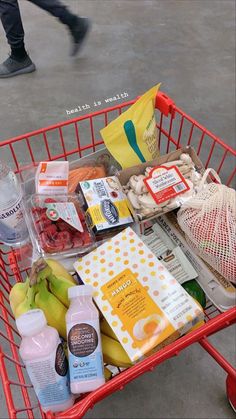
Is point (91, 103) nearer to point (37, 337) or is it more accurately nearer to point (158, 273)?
point (158, 273)

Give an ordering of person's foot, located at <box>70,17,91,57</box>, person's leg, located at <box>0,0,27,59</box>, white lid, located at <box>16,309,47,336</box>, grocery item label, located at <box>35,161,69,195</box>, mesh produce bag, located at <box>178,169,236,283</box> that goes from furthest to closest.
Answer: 1. person's foot, located at <box>70,17,91,57</box>
2. person's leg, located at <box>0,0,27,59</box>
3. grocery item label, located at <box>35,161,69,195</box>
4. mesh produce bag, located at <box>178,169,236,283</box>
5. white lid, located at <box>16,309,47,336</box>

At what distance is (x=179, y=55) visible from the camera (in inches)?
86.2

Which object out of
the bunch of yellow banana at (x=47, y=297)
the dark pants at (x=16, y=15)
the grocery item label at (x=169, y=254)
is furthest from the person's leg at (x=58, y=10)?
the bunch of yellow banana at (x=47, y=297)

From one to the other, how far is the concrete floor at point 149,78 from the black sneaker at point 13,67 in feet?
0.13

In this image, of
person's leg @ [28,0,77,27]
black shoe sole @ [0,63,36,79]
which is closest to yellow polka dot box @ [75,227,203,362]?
black shoe sole @ [0,63,36,79]

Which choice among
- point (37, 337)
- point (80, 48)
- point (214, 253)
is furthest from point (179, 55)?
point (37, 337)

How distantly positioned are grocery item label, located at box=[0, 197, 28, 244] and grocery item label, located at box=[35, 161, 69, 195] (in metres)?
0.07

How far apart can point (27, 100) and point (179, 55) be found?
1047 mm

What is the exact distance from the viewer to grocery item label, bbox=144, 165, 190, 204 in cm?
75

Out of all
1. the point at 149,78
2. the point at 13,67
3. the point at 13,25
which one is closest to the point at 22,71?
the point at 13,67

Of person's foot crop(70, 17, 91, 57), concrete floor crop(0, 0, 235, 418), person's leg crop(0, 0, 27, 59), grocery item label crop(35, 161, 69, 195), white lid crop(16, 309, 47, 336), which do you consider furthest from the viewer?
person's foot crop(70, 17, 91, 57)

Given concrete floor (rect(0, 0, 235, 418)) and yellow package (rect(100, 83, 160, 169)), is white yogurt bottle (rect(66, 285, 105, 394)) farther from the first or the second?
concrete floor (rect(0, 0, 235, 418))

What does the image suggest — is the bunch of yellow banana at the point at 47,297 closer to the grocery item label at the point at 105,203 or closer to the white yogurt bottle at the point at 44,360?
the white yogurt bottle at the point at 44,360

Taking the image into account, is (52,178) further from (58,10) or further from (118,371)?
(58,10)
